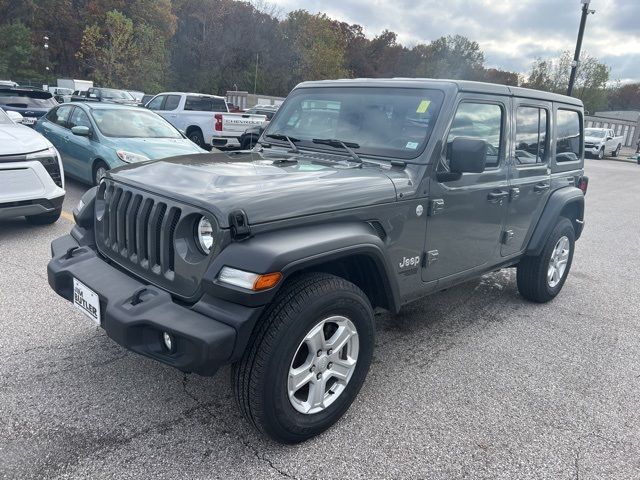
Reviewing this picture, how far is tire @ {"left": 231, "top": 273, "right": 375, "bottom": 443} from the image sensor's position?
2.40m

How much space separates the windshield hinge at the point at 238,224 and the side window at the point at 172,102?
43.7 feet

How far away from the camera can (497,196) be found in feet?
12.5

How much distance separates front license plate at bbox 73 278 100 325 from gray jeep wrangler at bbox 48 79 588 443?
11 mm

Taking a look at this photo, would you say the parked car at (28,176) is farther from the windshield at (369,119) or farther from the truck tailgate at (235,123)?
the truck tailgate at (235,123)

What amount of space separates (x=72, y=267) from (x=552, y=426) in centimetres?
295

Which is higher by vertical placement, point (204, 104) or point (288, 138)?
point (204, 104)

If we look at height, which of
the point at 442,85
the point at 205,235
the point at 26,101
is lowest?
the point at 205,235

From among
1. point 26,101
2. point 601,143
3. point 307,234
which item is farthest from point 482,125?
point 601,143

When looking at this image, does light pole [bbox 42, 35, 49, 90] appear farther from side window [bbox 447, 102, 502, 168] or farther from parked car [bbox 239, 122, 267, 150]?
side window [bbox 447, 102, 502, 168]

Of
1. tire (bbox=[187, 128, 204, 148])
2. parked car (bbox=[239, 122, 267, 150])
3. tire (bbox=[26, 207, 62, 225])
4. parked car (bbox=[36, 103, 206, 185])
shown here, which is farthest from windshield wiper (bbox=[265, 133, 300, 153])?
tire (bbox=[187, 128, 204, 148])

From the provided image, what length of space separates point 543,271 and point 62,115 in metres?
8.18

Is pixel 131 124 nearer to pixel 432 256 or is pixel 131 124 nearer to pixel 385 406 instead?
pixel 432 256

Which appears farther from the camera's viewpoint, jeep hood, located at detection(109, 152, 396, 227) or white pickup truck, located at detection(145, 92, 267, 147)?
white pickup truck, located at detection(145, 92, 267, 147)

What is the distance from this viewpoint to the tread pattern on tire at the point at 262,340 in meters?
2.38
